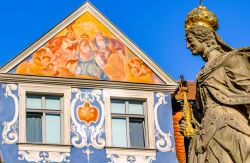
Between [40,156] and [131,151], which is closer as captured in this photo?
[40,156]

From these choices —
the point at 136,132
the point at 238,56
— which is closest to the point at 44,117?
the point at 136,132

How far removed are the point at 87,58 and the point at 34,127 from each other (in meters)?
2.32

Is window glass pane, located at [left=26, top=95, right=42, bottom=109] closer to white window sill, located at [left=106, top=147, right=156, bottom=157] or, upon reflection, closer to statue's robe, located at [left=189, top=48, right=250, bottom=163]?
white window sill, located at [left=106, top=147, right=156, bottom=157]

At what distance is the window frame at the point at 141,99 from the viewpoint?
69.5 feet

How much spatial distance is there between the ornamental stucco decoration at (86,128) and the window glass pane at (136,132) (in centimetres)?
72

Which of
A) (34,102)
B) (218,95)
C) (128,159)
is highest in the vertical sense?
(34,102)

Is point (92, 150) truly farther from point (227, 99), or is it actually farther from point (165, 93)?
point (227, 99)

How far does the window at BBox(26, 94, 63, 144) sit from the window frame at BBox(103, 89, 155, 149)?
1.12 metres

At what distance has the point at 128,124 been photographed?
2130 centimetres

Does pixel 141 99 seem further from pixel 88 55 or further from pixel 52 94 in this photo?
pixel 52 94

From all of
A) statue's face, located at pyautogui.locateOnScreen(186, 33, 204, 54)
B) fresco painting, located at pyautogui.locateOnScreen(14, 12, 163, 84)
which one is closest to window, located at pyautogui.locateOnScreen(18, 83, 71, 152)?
fresco painting, located at pyautogui.locateOnScreen(14, 12, 163, 84)

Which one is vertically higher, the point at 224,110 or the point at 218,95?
the point at 218,95

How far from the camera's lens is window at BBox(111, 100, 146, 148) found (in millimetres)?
21125

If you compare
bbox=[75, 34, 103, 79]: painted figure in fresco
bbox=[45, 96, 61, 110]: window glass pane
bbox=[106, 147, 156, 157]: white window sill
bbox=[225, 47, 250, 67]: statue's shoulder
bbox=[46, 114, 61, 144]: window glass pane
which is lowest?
bbox=[225, 47, 250, 67]: statue's shoulder
